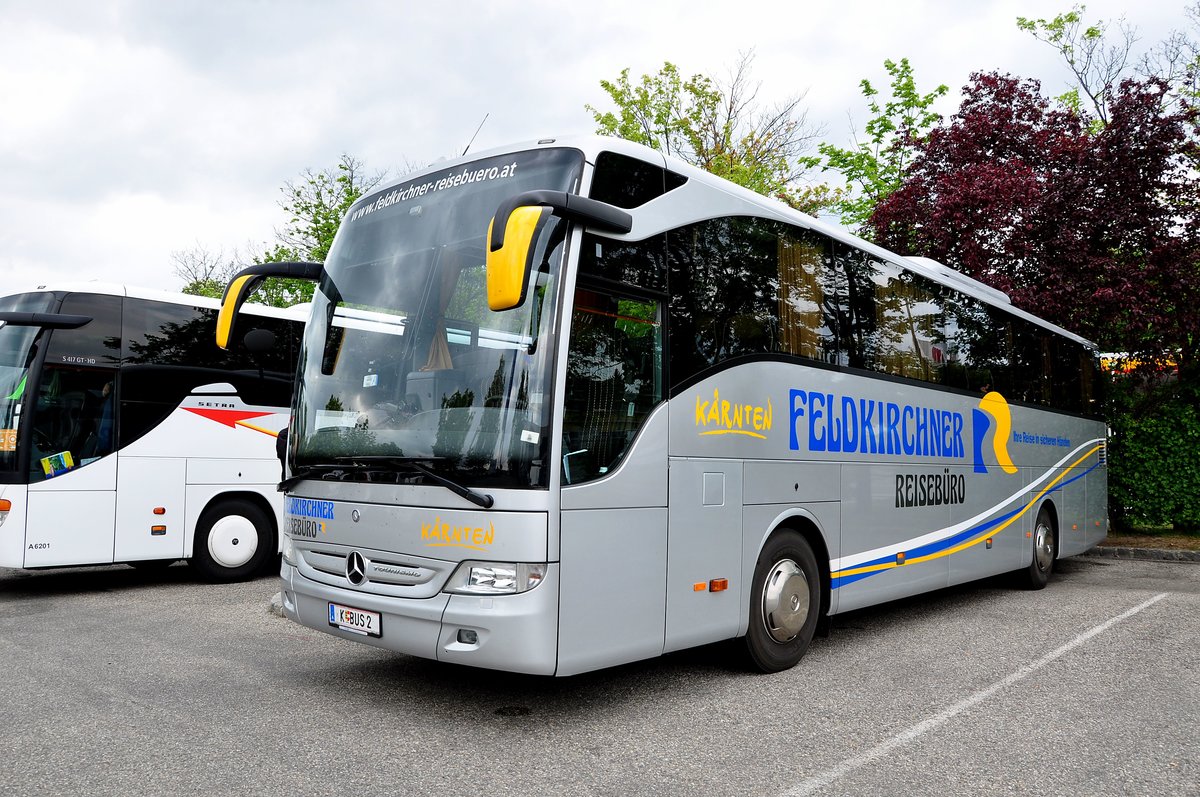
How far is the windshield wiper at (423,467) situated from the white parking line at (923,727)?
6.66 ft

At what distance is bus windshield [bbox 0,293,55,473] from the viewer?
9570 millimetres

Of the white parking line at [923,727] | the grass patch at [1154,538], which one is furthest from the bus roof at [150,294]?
the grass patch at [1154,538]

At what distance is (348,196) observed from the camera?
25.8 meters

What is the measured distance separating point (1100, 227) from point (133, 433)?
14.3m

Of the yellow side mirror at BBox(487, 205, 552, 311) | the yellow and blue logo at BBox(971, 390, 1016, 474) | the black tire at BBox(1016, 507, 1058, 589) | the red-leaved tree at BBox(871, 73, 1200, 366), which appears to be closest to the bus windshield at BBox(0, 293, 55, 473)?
the yellow side mirror at BBox(487, 205, 552, 311)

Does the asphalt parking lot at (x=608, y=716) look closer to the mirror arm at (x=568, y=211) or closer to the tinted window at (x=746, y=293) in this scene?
the tinted window at (x=746, y=293)

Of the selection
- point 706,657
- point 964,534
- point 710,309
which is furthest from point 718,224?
point 964,534

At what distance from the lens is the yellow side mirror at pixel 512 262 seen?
169 inches

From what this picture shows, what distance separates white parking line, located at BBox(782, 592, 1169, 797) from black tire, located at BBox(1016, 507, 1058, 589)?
2.76 m

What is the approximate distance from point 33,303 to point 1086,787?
1042 centimetres

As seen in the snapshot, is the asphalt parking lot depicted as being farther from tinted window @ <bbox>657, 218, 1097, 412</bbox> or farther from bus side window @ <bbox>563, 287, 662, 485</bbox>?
tinted window @ <bbox>657, 218, 1097, 412</bbox>

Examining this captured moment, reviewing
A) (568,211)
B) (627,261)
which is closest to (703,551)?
(627,261)

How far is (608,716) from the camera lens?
546 centimetres

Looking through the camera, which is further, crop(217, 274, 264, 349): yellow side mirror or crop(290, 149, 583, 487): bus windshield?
crop(217, 274, 264, 349): yellow side mirror
